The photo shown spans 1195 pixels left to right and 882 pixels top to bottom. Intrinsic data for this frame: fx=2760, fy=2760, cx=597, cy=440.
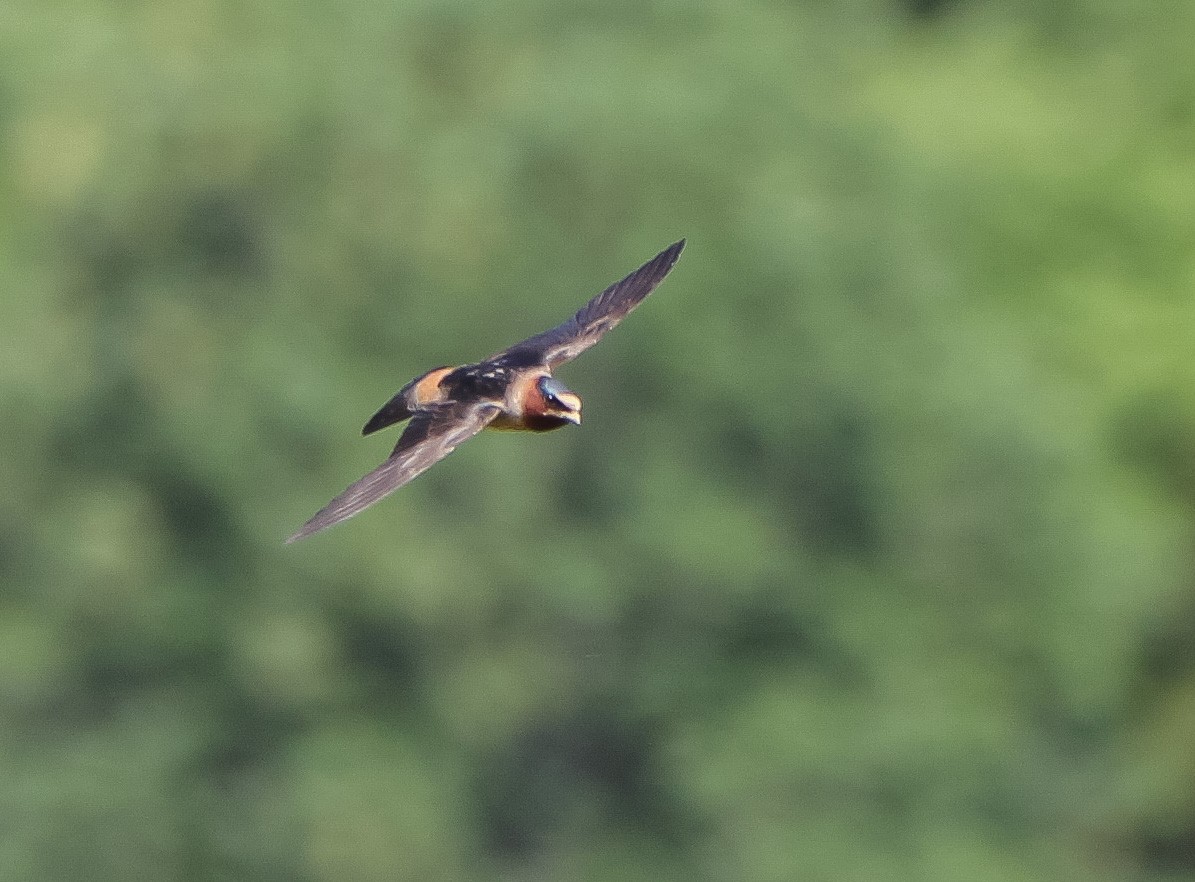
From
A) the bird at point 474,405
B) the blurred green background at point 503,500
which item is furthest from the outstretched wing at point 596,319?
the blurred green background at point 503,500

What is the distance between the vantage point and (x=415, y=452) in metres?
8.98

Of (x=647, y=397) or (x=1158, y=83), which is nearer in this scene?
(x=647, y=397)

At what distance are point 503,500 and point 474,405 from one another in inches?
522

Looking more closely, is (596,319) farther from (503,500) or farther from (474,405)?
(503,500)

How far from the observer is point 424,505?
22.4 m

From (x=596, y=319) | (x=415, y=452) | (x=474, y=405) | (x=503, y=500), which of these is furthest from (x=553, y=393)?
(x=503, y=500)

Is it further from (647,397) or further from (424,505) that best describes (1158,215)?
(424,505)

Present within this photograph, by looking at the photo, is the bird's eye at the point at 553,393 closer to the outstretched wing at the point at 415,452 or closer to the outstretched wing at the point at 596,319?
the outstretched wing at the point at 415,452

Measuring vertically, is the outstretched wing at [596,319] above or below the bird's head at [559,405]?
above

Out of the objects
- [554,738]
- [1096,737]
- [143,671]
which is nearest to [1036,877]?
[1096,737]

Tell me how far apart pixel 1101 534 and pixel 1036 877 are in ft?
10.5

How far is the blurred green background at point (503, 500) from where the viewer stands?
22.8 metres

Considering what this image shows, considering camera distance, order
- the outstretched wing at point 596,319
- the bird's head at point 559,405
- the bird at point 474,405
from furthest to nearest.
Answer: the outstretched wing at point 596,319 → the bird's head at point 559,405 → the bird at point 474,405

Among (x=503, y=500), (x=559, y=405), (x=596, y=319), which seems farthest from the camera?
(x=503, y=500)
